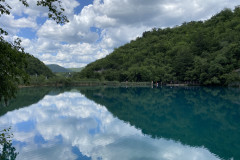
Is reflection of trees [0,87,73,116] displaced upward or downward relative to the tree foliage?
downward

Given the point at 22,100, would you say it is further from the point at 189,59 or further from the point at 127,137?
the point at 189,59

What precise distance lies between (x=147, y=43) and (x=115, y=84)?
41.7m

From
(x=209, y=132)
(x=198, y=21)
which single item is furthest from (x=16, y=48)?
(x=198, y=21)

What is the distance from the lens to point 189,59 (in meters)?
56.9

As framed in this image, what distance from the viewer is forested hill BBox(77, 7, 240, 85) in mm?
48141

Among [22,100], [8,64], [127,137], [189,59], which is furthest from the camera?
[189,59]

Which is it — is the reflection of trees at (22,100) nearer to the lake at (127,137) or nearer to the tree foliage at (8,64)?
the lake at (127,137)

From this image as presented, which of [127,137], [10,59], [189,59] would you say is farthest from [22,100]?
[189,59]

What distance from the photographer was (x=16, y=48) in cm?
476

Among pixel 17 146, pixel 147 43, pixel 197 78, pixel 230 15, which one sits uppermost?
pixel 230 15

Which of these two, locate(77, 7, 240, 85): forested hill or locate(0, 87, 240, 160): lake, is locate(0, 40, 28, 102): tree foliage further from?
locate(77, 7, 240, 85): forested hill

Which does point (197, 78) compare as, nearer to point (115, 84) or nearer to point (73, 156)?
point (115, 84)

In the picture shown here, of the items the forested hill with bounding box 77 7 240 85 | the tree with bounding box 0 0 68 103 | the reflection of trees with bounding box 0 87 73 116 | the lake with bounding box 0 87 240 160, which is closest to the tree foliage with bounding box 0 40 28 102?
the tree with bounding box 0 0 68 103

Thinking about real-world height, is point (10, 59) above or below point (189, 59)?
below
